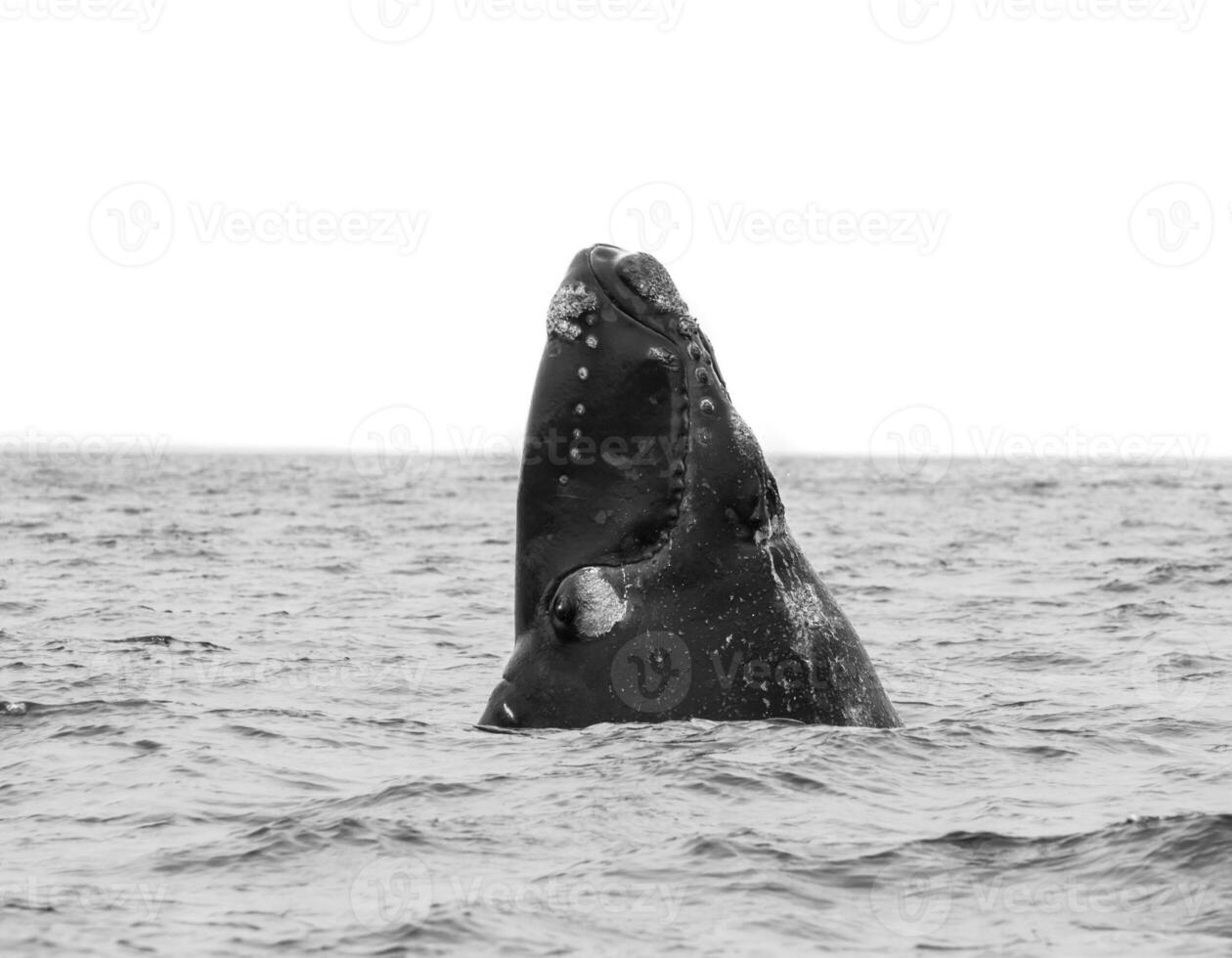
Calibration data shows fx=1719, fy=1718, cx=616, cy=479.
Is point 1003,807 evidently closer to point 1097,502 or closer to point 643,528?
point 643,528

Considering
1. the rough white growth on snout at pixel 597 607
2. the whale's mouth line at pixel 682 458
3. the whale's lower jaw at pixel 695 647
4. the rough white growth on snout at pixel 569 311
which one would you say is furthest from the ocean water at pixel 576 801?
the rough white growth on snout at pixel 569 311

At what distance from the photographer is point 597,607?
25.0 feet

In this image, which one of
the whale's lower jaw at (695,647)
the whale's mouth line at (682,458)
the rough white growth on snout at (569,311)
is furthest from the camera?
the rough white growth on snout at (569,311)

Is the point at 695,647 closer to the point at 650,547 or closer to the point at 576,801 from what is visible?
the point at 650,547

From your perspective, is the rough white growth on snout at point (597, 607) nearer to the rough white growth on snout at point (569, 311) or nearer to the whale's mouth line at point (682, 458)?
the whale's mouth line at point (682, 458)

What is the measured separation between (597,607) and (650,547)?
37cm

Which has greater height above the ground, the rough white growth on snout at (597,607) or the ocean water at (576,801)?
the rough white growth on snout at (597,607)

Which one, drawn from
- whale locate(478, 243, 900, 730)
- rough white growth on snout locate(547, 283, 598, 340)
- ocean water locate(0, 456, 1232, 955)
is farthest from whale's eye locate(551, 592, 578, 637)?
rough white growth on snout locate(547, 283, 598, 340)

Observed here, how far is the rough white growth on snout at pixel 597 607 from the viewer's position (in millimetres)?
7602

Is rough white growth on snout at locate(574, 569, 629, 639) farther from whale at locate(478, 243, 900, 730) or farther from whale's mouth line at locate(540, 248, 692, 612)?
whale's mouth line at locate(540, 248, 692, 612)

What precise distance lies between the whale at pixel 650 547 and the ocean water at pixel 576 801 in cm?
21

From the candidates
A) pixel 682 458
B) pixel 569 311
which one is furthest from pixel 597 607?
pixel 569 311

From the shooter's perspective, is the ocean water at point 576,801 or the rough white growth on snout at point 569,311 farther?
the rough white growth on snout at point 569,311

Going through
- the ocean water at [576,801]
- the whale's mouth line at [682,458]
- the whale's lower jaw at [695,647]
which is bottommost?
the ocean water at [576,801]
